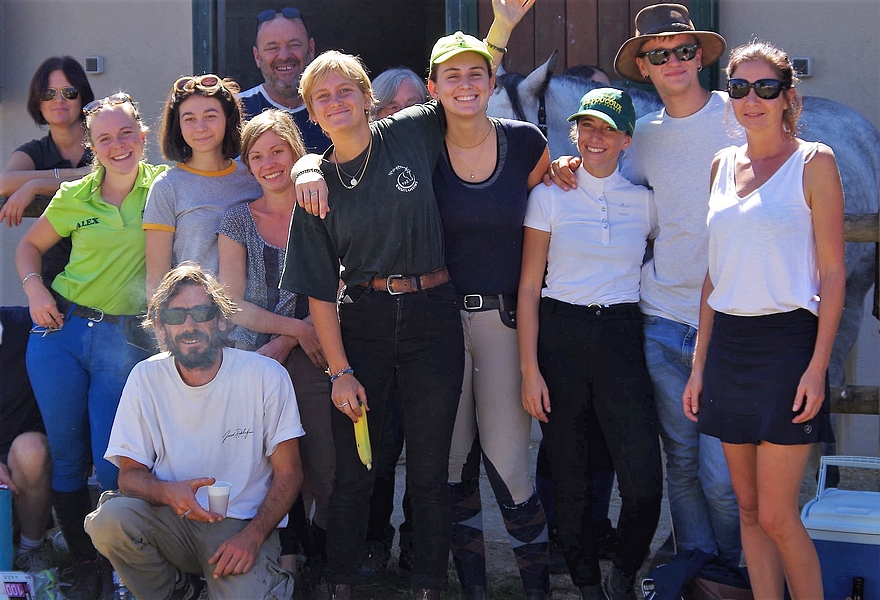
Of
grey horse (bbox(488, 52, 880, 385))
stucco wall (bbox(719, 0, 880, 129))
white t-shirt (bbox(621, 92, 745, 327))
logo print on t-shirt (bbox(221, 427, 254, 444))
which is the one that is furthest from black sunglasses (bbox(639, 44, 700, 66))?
stucco wall (bbox(719, 0, 880, 129))

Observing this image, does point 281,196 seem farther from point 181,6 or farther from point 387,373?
point 181,6

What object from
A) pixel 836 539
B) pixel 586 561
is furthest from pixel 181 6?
pixel 836 539

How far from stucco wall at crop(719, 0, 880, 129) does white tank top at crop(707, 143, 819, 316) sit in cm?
274

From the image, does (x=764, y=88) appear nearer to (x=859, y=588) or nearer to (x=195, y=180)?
(x=859, y=588)

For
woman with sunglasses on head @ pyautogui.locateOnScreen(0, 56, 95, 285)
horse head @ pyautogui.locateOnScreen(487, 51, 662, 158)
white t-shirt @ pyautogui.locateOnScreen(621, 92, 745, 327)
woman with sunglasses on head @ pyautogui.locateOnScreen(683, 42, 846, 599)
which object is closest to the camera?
woman with sunglasses on head @ pyautogui.locateOnScreen(683, 42, 846, 599)

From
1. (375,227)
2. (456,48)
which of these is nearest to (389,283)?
(375,227)

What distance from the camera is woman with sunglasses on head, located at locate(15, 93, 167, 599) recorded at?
10.8 feet

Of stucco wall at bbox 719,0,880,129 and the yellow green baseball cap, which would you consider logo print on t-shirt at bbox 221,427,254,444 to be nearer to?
the yellow green baseball cap

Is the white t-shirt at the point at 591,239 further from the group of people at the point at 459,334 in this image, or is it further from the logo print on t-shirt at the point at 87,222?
the logo print on t-shirt at the point at 87,222

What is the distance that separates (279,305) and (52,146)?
4.66 ft

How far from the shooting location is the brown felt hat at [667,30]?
10.2ft

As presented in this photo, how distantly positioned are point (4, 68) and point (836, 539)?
16.4ft

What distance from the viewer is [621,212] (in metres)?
3.01

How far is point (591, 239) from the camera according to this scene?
2.96 meters
